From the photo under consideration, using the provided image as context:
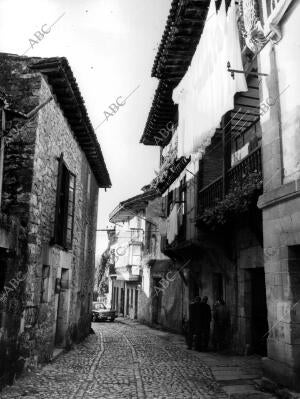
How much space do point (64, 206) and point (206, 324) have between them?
182 inches

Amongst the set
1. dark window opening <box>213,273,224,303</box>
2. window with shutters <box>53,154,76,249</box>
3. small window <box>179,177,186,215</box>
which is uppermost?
small window <box>179,177,186,215</box>

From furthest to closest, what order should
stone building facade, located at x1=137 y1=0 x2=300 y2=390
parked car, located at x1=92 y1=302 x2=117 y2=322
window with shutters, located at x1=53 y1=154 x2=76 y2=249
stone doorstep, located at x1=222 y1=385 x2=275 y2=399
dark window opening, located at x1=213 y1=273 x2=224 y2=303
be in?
parked car, located at x1=92 y1=302 x2=117 y2=322, dark window opening, located at x1=213 y1=273 x2=224 y2=303, window with shutters, located at x1=53 y1=154 x2=76 y2=249, stone building facade, located at x1=137 y1=0 x2=300 y2=390, stone doorstep, located at x1=222 y1=385 x2=275 y2=399

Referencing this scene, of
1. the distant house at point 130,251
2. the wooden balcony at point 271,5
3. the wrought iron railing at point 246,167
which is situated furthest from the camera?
the distant house at point 130,251

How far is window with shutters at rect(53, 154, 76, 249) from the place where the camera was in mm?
8953

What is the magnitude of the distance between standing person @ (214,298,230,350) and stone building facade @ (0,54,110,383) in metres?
3.79

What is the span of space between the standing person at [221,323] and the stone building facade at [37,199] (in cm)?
379

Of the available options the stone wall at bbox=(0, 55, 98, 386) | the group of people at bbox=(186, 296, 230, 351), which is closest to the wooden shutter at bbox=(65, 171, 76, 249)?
the stone wall at bbox=(0, 55, 98, 386)

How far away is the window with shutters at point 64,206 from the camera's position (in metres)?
8.95

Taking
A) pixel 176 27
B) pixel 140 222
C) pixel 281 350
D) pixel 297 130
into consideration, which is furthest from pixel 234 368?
pixel 140 222

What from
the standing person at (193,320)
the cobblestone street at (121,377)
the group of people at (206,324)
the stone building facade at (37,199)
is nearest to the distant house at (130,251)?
the standing person at (193,320)

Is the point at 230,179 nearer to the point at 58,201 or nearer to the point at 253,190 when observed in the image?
the point at 253,190

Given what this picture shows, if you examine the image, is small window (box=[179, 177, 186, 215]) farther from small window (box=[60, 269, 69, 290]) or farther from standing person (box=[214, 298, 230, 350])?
small window (box=[60, 269, 69, 290])

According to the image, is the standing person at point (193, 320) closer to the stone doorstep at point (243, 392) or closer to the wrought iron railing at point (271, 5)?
the stone doorstep at point (243, 392)

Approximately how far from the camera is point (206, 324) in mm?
Answer: 10125
